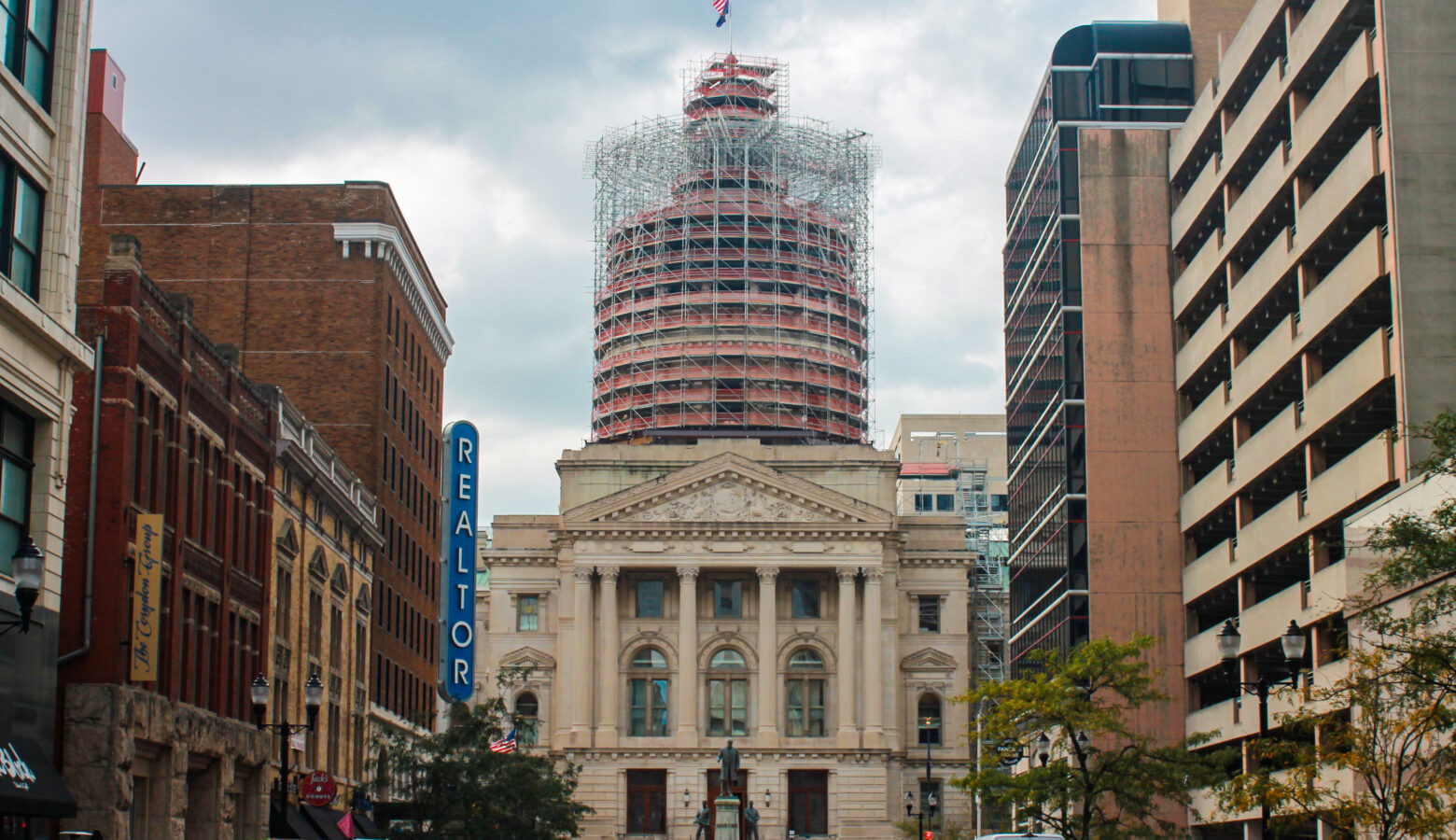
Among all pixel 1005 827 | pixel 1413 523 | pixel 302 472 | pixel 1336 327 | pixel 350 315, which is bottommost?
pixel 1005 827

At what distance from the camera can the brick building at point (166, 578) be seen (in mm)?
37312

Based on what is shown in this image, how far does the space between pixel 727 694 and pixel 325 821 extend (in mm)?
64495

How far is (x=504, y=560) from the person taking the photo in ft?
407

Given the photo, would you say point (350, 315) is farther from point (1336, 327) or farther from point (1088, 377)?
point (1336, 327)

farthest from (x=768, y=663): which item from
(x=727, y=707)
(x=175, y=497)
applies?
(x=175, y=497)

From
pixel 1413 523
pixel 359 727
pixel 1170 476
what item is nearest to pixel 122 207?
pixel 359 727

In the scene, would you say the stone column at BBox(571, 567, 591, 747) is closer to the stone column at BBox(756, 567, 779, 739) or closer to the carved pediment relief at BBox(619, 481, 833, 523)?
the carved pediment relief at BBox(619, 481, 833, 523)

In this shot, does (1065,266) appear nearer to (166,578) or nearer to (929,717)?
(929,717)

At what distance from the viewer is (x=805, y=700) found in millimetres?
119688

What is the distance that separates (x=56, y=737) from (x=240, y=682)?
506 inches

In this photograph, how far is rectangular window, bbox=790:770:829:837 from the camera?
381ft

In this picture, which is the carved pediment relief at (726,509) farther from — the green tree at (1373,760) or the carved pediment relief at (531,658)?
the green tree at (1373,760)

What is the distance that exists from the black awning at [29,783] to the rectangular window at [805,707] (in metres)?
89.6

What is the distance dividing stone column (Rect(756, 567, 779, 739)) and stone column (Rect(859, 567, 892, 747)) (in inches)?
212
